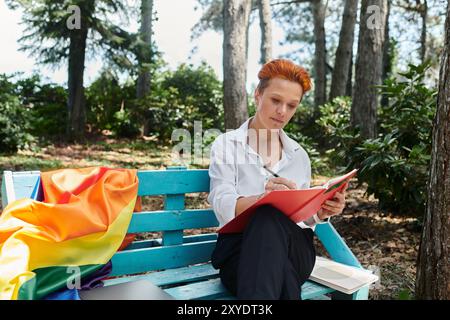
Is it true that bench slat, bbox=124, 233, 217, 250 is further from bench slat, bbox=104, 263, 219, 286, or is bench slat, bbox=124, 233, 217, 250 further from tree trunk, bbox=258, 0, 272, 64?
tree trunk, bbox=258, 0, 272, 64

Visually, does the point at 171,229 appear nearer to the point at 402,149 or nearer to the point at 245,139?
the point at 245,139

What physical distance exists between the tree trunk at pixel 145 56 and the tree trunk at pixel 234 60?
3.15m

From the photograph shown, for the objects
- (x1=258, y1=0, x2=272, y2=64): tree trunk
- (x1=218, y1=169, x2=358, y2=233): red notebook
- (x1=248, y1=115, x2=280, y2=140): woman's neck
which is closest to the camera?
(x1=218, y1=169, x2=358, y2=233): red notebook

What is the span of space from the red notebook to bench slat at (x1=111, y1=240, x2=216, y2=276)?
1.34 feet

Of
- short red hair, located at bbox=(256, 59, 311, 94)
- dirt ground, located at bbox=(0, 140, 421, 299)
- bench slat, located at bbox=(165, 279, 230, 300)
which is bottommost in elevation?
dirt ground, located at bbox=(0, 140, 421, 299)

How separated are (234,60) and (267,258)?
5.48m

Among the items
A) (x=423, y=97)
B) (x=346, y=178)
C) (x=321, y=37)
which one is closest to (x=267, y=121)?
(x=346, y=178)

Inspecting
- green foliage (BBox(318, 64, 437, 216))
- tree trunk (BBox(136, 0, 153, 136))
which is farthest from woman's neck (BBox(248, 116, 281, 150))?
tree trunk (BBox(136, 0, 153, 136))

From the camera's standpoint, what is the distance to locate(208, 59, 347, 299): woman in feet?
5.47

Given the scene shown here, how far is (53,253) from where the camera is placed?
5.36 feet

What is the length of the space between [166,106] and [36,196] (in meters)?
8.89

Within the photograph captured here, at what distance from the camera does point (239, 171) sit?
84.3 inches
